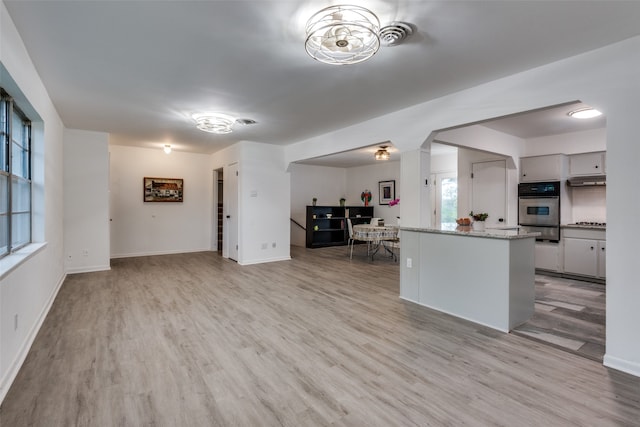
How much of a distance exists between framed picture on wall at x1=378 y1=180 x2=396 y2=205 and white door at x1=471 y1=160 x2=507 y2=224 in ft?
10.4

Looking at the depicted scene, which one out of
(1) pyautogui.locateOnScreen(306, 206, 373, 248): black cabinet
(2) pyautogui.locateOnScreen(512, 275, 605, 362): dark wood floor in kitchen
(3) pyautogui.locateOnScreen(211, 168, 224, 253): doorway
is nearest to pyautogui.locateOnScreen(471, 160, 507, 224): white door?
(2) pyautogui.locateOnScreen(512, 275, 605, 362): dark wood floor in kitchen

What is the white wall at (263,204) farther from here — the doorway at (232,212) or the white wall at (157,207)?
the white wall at (157,207)

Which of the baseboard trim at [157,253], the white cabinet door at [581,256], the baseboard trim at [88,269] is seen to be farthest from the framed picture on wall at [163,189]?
the white cabinet door at [581,256]

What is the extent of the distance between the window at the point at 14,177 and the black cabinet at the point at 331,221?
20.3ft

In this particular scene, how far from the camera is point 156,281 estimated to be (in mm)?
4832

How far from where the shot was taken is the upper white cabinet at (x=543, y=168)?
521 centimetres

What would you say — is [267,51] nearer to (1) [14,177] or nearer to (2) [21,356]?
(1) [14,177]

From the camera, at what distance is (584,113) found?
13.3 ft

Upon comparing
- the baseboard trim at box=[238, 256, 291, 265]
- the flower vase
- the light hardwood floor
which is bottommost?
the light hardwood floor

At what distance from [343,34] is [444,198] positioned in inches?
267

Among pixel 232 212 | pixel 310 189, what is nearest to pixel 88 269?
pixel 232 212

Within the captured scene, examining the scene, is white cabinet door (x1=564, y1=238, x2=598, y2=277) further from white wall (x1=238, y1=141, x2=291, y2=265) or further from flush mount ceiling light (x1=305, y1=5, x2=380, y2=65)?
white wall (x1=238, y1=141, x2=291, y2=265)

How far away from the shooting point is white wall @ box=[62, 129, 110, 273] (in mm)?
5223

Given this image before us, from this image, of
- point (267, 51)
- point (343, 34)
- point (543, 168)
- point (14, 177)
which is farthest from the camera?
point (543, 168)
